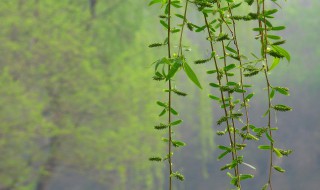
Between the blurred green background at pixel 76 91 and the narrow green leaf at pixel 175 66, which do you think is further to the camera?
the blurred green background at pixel 76 91

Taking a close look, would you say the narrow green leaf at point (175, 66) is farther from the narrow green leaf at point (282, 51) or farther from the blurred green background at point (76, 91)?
the blurred green background at point (76, 91)

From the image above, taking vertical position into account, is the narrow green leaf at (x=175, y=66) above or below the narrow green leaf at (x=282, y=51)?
below

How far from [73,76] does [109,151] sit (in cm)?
193

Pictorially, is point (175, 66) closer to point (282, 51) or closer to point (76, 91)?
point (282, 51)

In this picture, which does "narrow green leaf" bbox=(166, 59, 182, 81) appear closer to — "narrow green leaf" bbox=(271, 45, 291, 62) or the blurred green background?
"narrow green leaf" bbox=(271, 45, 291, 62)

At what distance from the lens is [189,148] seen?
70.1 feet

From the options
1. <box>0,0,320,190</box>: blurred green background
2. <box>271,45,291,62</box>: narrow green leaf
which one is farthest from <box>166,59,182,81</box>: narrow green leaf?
<box>0,0,320,190</box>: blurred green background

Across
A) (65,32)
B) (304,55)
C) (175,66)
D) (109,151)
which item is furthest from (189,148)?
(175,66)

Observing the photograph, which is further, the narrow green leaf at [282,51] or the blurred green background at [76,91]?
the blurred green background at [76,91]

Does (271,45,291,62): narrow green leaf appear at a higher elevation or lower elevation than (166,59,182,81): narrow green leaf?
higher

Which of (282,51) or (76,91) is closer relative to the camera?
(282,51)

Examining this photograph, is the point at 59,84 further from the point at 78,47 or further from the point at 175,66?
the point at 175,66

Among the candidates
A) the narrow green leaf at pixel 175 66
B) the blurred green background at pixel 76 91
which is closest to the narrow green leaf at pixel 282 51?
the narrow green leaf at pixel 175 66

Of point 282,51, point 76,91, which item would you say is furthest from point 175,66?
point 76,91
